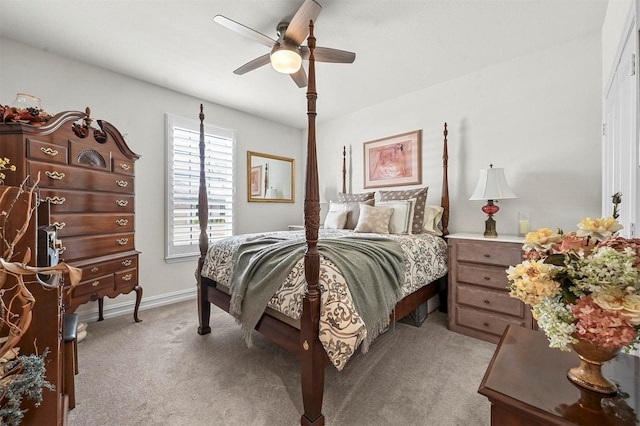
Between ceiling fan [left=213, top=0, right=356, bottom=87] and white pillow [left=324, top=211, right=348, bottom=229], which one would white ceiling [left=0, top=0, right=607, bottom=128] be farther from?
white pillow [left=324, top=211, right=348, bottom=229]

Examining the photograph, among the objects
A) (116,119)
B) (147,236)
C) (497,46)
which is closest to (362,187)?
(497,46)

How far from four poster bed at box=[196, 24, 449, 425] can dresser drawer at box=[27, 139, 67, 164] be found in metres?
1.36

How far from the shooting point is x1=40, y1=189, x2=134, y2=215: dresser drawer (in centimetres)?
202

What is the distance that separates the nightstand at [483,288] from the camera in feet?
7.32

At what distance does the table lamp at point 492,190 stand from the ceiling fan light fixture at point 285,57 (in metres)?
2.02

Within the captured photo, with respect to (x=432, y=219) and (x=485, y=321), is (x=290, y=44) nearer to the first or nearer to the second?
(x=432, y=219)

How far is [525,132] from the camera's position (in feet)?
8.75

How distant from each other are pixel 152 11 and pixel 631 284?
9.74 ft

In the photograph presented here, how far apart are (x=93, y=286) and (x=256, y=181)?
2.45 m

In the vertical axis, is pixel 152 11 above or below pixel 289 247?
above

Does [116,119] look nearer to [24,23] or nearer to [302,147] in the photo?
[24,23]

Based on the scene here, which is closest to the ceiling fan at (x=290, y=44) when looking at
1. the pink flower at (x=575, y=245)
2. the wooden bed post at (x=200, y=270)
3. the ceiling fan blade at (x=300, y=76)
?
the ceiling fan blade at (x=300, y=76)

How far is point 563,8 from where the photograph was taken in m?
2.04

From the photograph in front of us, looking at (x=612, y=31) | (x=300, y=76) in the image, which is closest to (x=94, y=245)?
(x=300, y=76)
